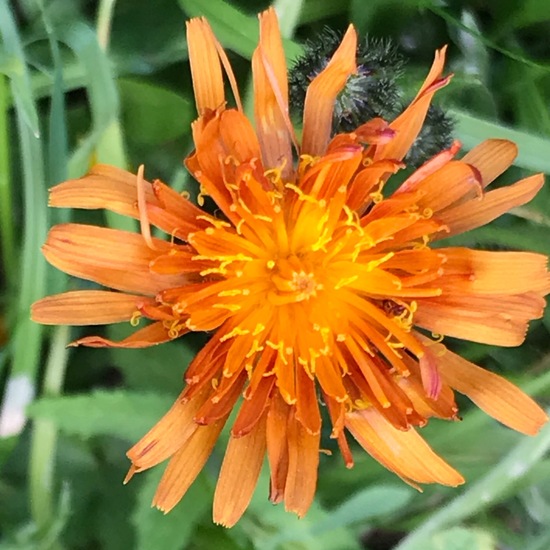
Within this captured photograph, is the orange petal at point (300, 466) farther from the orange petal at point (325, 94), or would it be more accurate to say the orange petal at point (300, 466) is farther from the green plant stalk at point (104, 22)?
the green plant stalk at point (104, 22)

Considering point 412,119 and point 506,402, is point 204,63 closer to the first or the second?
point 412,119

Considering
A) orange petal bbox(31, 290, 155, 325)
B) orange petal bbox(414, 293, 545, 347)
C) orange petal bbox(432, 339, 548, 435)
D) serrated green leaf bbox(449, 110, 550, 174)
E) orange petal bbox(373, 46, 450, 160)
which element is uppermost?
orange petal bbox(373, 46, 450, 160)

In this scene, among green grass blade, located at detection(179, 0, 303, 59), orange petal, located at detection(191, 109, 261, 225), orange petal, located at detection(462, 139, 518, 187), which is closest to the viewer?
orange petal, located at detection(191, 109, 261, 225)

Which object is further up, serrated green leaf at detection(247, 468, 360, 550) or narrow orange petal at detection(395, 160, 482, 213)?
narrow orange petal at detection(395, 160, 482, 213)

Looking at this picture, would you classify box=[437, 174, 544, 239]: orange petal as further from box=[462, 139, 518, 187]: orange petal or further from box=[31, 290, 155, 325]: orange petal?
box=[31, 290, 155, 325]: orange petal

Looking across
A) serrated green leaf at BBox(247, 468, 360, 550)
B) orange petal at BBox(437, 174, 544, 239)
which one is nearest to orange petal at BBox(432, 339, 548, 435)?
orange petal at BBox(437, 174, 544, 239)

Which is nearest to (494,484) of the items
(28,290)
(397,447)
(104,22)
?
(397,447)

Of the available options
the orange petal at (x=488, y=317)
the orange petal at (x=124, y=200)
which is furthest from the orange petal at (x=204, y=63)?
the orange petal at (x=488, y=317)
